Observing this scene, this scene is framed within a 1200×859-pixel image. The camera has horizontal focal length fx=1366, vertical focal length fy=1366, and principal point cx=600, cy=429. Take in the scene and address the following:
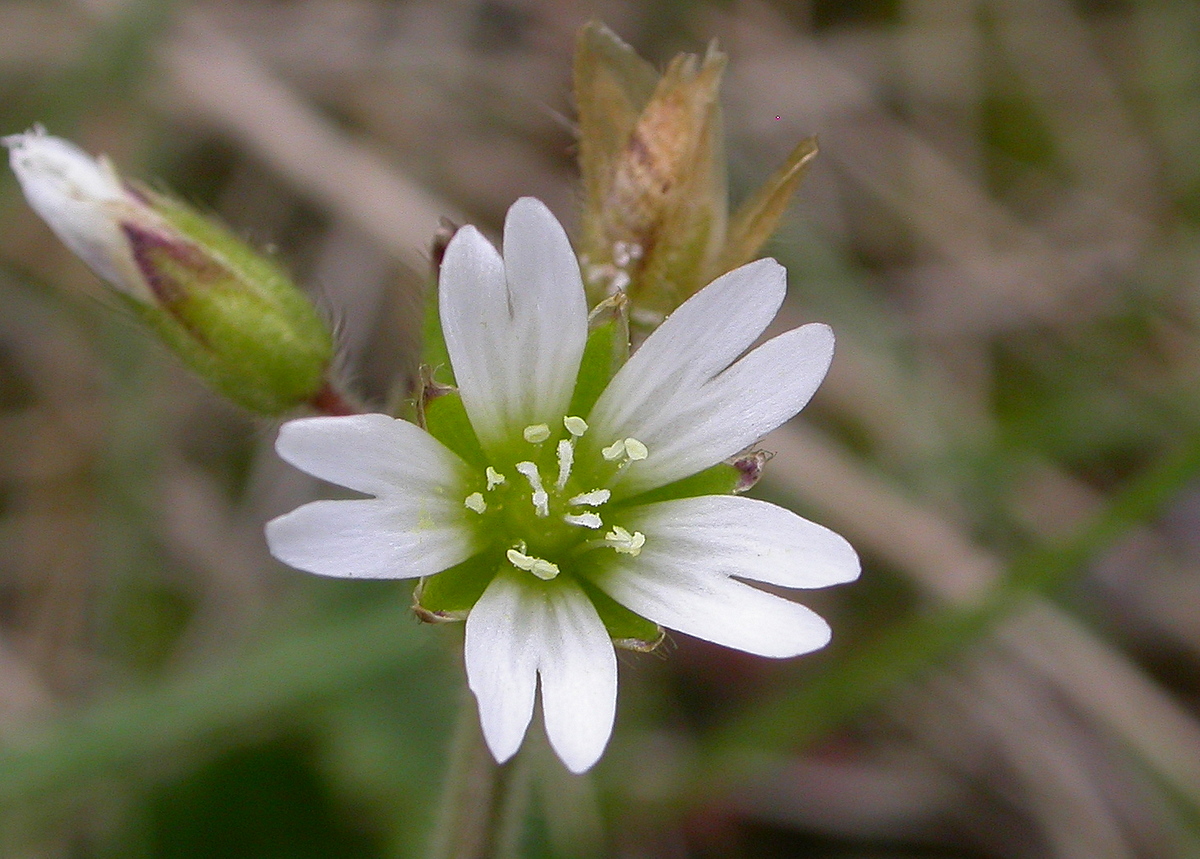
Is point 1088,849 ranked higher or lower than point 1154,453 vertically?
lower

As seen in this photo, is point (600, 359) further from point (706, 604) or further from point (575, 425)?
point (706, 604)

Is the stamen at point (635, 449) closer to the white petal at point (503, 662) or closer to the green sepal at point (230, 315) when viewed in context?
the white petal at point (503, 662)

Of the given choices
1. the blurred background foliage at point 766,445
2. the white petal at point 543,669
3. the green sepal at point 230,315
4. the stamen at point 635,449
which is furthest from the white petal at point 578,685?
the blurred background foliage at point 766,445

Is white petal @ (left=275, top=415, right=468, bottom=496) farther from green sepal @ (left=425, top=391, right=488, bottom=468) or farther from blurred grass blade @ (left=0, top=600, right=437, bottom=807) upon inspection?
blurred grass blade @ (left=0, top=600, right=437, bottom=807)

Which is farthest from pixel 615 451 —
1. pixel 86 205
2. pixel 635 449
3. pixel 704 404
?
pixel 86 205

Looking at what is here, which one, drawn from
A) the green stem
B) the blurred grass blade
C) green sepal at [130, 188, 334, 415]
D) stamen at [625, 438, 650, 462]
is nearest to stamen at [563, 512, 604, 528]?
stamen at [625, 438, 650, 462]

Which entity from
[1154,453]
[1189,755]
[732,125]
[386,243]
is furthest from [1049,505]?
[386,243]

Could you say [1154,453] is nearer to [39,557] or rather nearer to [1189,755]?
[1189,755]
